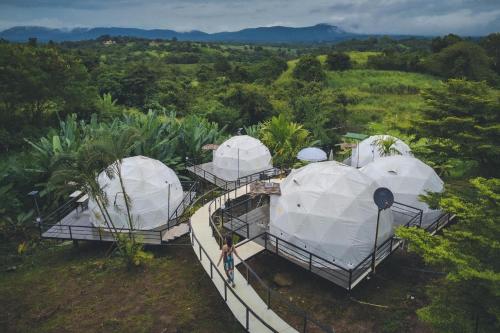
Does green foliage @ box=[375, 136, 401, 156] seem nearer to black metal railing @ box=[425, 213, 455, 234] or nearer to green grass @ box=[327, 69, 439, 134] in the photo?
black metal railing @ box=[425, 213, 455, 234]

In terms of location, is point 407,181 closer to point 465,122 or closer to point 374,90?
point 465,122

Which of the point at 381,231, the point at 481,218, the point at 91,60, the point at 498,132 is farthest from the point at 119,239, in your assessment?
the point at 91,60

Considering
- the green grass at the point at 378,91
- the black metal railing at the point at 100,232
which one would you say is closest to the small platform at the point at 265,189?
the black metal railing at the point at 100,232

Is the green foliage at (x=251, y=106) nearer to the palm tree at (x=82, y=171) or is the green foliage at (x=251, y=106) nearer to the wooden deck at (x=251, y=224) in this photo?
the wooden deck at (x=251, y=224)

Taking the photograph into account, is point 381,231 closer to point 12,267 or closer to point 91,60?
point 12,267

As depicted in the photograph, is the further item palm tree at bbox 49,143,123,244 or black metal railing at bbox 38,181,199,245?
black metal railing at bbox 38,181,199,245

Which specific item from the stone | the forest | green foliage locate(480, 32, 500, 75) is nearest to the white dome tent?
the forest
